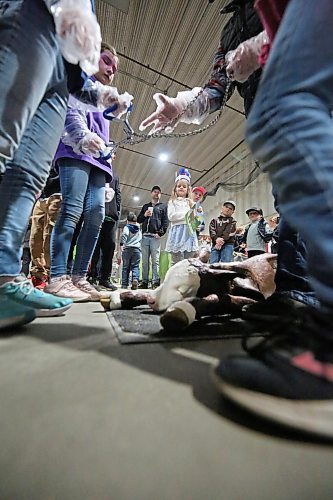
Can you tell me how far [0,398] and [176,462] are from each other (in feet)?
0.78

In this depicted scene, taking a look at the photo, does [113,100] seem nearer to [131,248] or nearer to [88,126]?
[88,126]

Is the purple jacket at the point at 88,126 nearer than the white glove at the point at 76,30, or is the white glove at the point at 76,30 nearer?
the white glove at the point at 76,30

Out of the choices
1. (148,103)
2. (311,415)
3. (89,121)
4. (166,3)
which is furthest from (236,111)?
(311,415)

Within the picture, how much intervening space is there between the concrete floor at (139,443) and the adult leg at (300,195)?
1.2 inches

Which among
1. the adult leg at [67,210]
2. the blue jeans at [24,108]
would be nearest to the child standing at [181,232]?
the adult leg at [67,210]

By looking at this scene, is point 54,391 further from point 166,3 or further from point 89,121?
point 166,3

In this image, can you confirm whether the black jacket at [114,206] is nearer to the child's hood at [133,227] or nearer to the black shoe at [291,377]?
the child's hood at [133,227]

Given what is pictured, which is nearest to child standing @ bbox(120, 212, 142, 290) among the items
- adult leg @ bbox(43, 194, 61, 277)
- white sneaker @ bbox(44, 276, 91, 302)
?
adult leg @ bbox(43, 194, 61, 277)

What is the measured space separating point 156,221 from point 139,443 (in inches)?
136

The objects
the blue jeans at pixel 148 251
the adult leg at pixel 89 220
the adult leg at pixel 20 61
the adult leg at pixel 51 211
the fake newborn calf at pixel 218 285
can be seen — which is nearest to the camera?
the adult leg at pixel 20 61

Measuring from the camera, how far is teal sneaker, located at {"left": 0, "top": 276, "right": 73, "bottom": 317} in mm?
693

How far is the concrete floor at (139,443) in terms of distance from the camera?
198 mm

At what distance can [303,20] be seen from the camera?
0.41 m

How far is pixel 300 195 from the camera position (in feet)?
1.26
